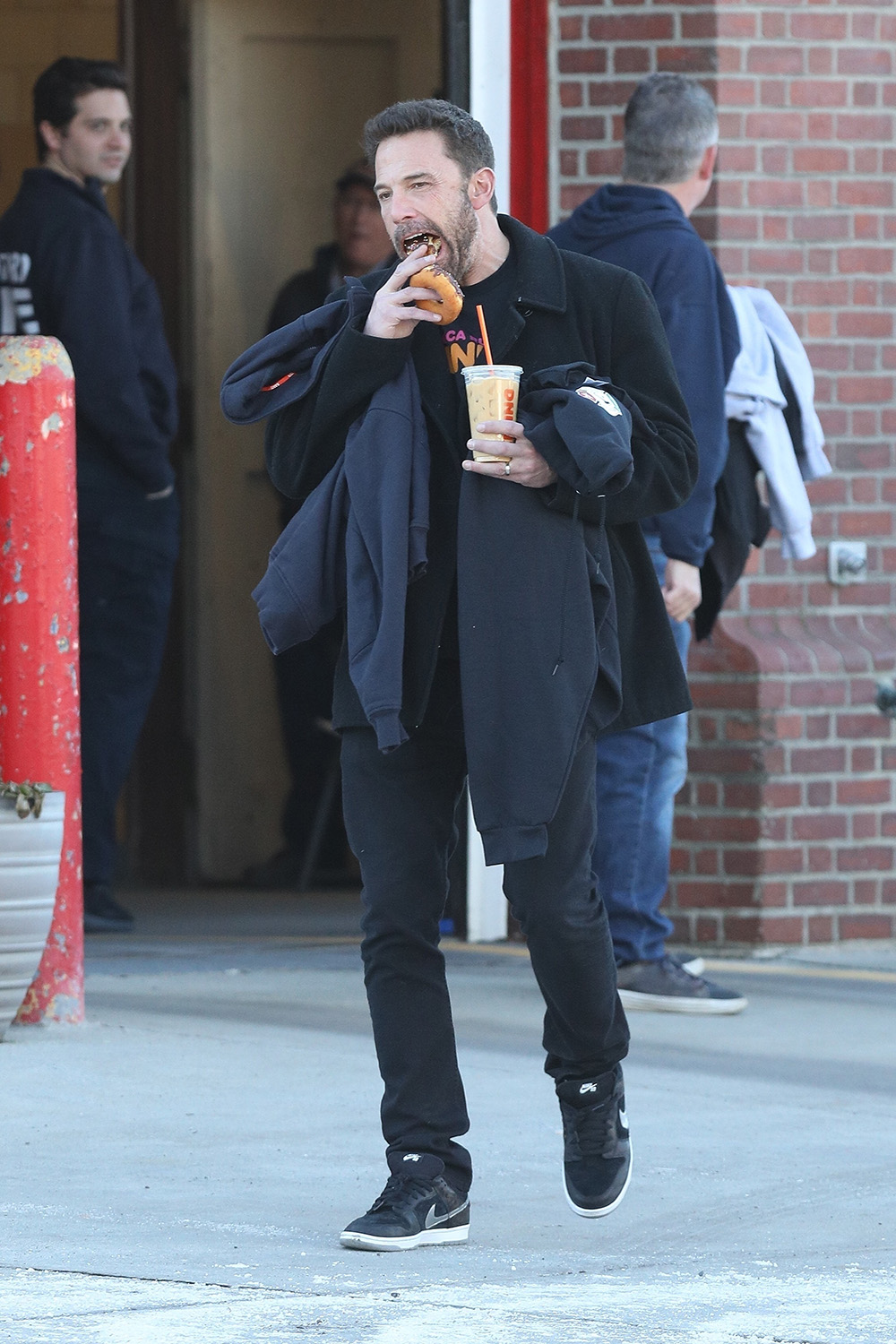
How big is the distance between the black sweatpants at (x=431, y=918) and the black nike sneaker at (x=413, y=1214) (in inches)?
1.1

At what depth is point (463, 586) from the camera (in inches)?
147

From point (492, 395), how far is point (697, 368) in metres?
2.09

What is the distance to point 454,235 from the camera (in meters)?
3.79

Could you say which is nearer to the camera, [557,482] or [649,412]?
[557,482]

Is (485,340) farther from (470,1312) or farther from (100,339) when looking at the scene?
(100,339)

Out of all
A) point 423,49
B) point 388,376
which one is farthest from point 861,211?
point 388,376

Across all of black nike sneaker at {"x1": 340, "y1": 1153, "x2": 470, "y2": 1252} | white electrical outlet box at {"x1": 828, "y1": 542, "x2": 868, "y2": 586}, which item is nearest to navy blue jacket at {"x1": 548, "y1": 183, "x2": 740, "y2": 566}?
white electrical outlet box at {"x1": 828, "y1": 542, "x2": 868, "y2": 586}

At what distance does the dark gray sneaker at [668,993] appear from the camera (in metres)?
5.87

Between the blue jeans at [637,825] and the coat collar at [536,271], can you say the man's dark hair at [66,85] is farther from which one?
the coat collar at [536,271]

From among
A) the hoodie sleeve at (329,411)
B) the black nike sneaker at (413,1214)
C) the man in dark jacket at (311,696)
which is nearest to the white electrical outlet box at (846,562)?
the man in dark jacket at (311,696)

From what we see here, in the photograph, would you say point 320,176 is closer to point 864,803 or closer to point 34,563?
point 864,803

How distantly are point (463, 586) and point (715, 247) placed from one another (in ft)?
10.6


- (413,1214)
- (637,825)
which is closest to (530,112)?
(637,825)

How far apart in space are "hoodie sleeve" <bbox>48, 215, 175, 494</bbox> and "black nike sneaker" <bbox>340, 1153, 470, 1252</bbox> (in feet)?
11.7
